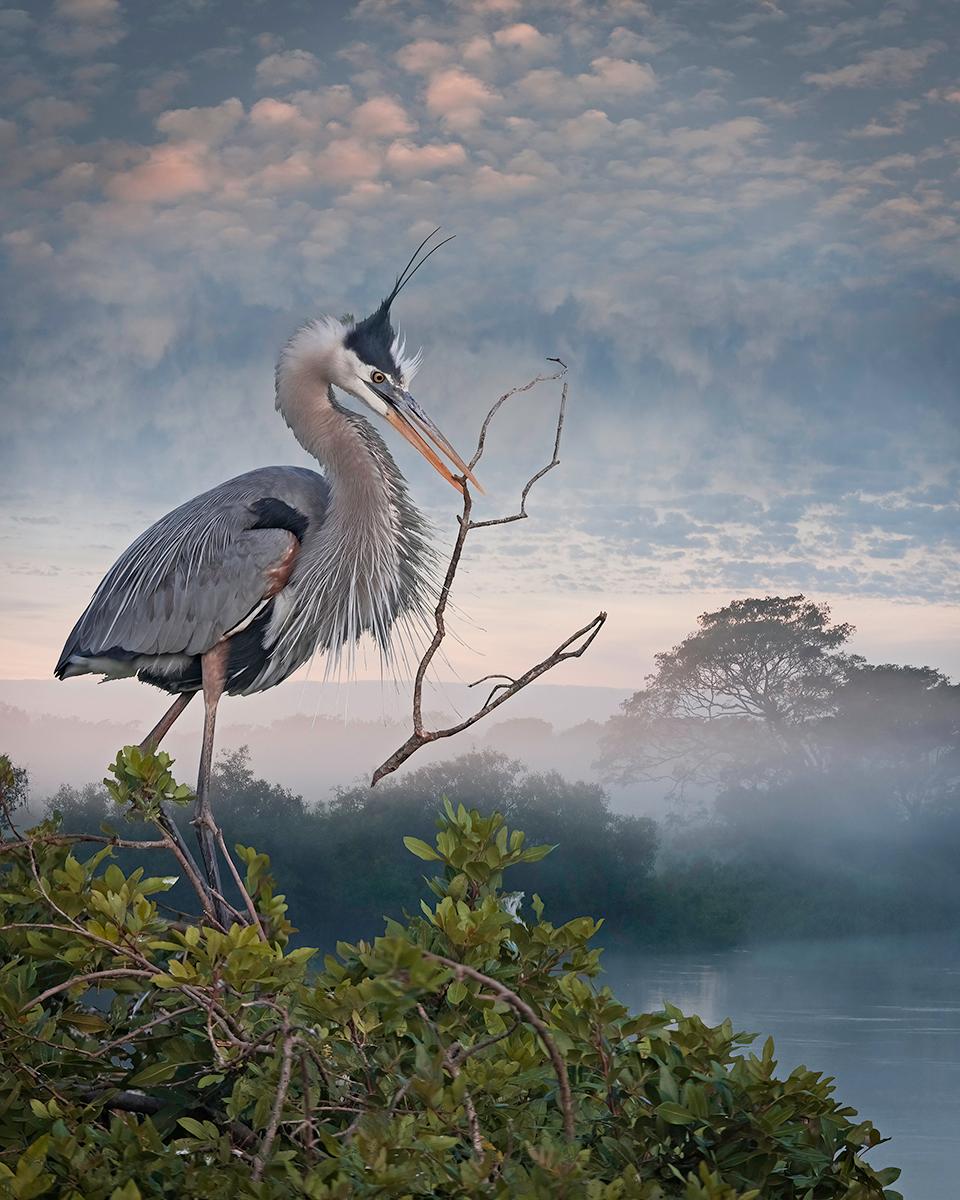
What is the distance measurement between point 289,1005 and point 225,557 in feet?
8.34

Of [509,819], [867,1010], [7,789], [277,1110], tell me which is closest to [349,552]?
[7,789]

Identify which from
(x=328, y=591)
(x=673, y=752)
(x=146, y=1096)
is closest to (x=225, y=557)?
(x=328, y=591)

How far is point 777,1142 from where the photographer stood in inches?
49.3

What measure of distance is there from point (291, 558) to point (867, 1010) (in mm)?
8018

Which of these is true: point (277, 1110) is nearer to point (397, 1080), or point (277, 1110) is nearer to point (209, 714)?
point (397, 1080)

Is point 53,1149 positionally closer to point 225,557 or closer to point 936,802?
point 225,557

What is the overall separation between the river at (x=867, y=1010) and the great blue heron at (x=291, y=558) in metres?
3.67

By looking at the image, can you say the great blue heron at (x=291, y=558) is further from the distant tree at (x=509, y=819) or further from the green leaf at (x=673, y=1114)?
the distant tree at (x=509, y=819)

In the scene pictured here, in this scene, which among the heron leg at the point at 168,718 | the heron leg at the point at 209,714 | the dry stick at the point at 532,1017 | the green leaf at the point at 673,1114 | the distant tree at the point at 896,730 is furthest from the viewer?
the distant tree at the point at 896,730

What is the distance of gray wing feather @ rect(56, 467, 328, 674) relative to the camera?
3.71 meters

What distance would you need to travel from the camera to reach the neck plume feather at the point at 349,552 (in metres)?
3.84

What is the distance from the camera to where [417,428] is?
3.85 metres

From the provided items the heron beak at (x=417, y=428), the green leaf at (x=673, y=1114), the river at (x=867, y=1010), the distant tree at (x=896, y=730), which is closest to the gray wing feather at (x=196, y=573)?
the heron beak at (x=417, y=428)

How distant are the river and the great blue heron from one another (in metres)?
3.67
